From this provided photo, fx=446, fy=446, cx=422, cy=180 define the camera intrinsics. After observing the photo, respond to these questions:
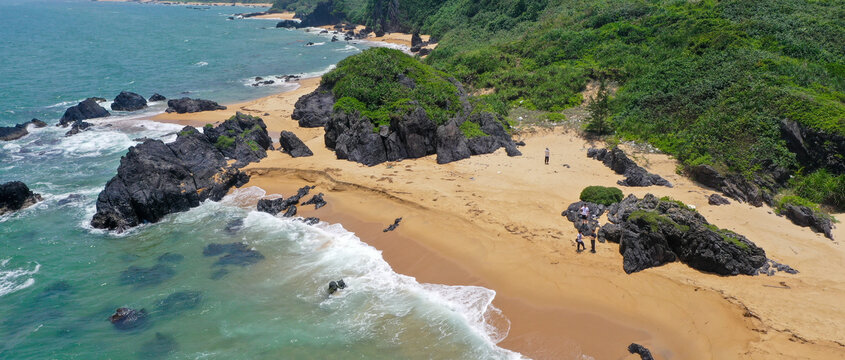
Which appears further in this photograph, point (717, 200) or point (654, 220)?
point (717, 200)

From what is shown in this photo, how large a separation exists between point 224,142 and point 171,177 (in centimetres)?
655

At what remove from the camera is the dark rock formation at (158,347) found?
15703 mm

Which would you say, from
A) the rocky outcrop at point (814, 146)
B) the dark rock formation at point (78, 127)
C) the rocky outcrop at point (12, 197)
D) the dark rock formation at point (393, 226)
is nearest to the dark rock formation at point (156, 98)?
the dark rock formation at point (78, 127)

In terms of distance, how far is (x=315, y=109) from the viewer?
4103cm

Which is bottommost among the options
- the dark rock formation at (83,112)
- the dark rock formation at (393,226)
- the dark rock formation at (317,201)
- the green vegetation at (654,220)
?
the dark rock formation at (83,112)

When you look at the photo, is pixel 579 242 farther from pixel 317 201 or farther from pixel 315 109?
pixel 315 109

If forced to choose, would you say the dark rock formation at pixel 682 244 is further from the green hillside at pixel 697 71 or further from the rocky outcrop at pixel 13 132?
the rocky outcrop at pixel 13 132

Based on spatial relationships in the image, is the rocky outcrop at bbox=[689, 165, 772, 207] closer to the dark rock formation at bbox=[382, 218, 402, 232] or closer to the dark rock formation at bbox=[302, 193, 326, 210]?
the dark rock formation at bbox=[382, 218, 402, 232]

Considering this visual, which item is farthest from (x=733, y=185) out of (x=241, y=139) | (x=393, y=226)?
(x=241, y=139)

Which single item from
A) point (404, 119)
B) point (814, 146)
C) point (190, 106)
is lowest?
A: point (190, 106)

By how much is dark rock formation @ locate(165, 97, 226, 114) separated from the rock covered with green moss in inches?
683

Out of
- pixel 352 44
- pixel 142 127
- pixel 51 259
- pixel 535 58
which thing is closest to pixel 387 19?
pixel 352 44

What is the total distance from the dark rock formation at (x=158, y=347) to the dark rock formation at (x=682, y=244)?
17562mm

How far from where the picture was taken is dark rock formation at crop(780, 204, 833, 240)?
19.5m
